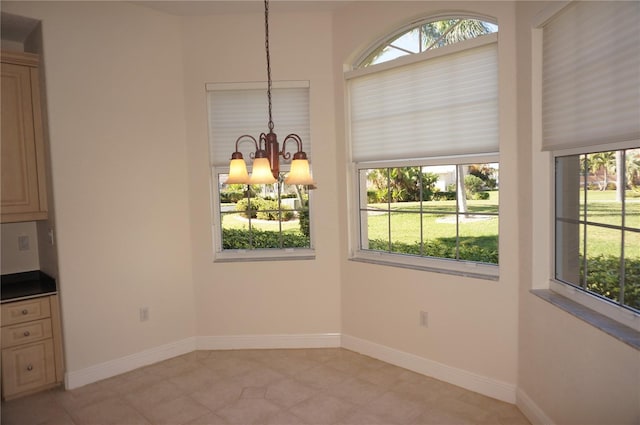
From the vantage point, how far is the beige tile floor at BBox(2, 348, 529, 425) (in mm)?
2834

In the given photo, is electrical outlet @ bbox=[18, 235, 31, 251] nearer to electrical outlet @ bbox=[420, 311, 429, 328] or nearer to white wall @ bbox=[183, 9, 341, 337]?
white wall @ bbox=[183, 9, 341, 337]

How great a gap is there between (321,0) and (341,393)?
9.97 ft

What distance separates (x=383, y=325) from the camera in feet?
12.1

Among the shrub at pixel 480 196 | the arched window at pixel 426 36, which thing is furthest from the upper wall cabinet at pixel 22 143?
the shrub at pixel 480 196

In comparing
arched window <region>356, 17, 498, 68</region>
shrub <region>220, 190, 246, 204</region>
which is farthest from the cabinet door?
arched window <region>356, 17, 498, 68</region>

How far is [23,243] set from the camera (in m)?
3.69

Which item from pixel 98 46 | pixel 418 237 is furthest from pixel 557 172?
pixel 98 46

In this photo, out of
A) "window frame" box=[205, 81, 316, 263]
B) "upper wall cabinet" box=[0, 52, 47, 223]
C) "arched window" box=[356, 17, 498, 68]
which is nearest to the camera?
"arched window" box=[356, 17, 498, 68]

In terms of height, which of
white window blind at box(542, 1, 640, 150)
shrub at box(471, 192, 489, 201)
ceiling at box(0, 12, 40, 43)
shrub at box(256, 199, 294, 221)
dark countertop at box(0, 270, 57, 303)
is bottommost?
dark countertop at box(0, 270, 57, 303)

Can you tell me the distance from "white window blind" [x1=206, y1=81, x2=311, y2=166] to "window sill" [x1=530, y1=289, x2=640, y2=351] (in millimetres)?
2221

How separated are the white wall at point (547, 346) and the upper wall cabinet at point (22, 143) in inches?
135

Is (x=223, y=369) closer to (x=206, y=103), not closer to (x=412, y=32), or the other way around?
(x=206, y=103)

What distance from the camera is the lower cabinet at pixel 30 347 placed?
10.2ft

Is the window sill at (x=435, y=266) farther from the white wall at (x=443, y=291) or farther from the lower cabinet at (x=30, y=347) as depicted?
the lower cabinet at (x=30, y=347)
